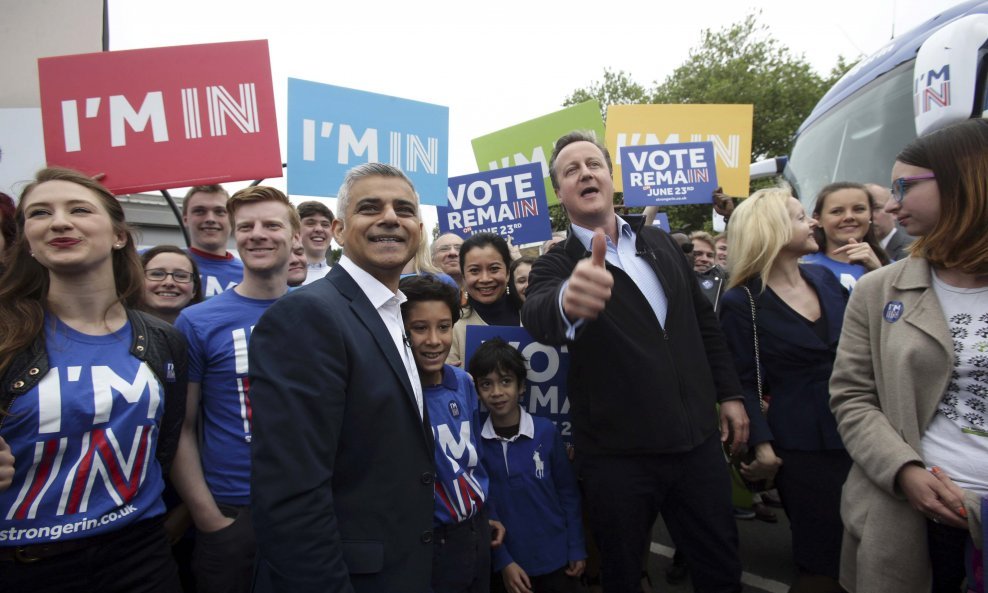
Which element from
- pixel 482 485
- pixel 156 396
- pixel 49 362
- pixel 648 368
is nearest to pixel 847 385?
pixel 648 368

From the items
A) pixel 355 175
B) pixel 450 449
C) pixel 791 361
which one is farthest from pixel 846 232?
pixel 355 175

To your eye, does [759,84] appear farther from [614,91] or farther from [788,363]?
[788,363]

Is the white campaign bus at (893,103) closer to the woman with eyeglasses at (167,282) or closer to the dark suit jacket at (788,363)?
the dark suit jacket at (788,363)

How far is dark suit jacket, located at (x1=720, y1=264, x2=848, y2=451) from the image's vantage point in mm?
2316

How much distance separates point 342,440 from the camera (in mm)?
1430

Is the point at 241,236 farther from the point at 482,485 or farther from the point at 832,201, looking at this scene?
the point at 832,201

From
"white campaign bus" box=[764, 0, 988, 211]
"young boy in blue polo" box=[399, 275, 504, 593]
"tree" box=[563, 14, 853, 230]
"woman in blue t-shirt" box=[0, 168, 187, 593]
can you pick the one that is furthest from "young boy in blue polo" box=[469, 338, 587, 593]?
"tree" box=[563, 14, 853, 230]

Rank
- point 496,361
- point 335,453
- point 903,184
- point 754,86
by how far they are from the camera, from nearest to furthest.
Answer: point 335,453, point 903,184, point 496,361, point 754,86

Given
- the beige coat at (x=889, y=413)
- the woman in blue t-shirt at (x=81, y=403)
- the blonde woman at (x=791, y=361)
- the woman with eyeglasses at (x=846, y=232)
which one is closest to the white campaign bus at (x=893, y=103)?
the woman with eyeglasses at (x=846, y=232)

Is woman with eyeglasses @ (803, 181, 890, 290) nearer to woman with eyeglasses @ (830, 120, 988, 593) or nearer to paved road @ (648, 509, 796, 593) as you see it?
woman with eyeglasses @ (830, 120, 988, 593)

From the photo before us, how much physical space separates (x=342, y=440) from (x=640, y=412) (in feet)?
3.99

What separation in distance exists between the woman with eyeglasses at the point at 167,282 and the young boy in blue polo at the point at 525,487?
151 centimetres

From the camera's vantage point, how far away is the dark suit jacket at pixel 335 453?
127cm

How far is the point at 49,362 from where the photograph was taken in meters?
1.65
